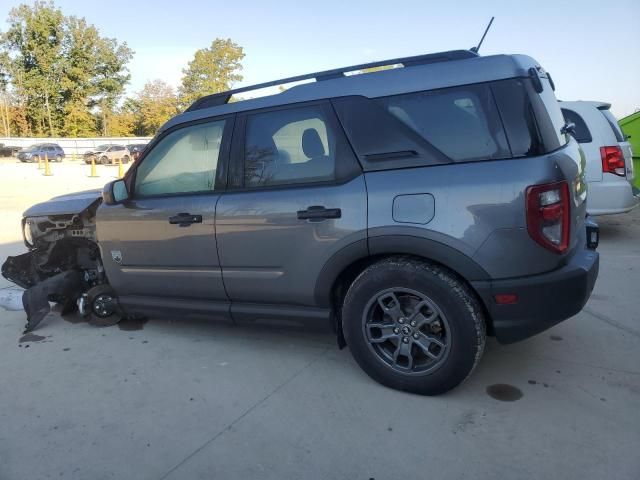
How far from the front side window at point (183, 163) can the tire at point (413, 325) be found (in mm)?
1407

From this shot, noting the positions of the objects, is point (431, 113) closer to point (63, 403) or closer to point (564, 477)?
point (564, 477)

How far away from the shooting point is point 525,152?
8.58 ft

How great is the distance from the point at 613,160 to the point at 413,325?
4.94m

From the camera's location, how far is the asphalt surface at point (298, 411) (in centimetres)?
241

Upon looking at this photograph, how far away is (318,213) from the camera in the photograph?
304 cm

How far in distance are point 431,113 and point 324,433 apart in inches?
73.8

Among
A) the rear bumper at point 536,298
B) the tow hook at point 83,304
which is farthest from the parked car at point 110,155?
the rear bumper at point 536,298

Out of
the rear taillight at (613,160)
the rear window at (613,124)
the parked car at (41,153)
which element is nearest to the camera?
the rear taillight at (613,160)

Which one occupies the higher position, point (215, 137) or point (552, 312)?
point (215, 137)

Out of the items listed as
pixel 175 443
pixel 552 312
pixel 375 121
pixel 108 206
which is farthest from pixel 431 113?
pixel 108 206

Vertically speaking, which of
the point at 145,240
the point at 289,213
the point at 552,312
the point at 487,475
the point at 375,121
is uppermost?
the point at 375,121

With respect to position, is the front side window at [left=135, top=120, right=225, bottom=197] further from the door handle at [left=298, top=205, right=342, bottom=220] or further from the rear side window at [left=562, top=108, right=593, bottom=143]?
the rear side window at [left=562, top=108, right=593, bottom=143]

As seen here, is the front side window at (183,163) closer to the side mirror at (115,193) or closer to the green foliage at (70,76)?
the side mirror at (115,193)

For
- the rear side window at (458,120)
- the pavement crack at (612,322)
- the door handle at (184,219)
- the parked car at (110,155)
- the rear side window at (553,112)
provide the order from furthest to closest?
1. the parked car at (110,155)
2. the pavement crack at (612,322)
3. the door handle at (184,219)
4. the rear side window at (553,112)
5. the rear side window at (458,120)
